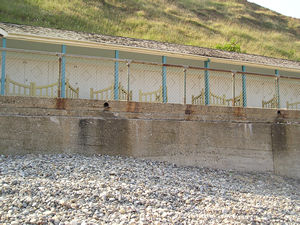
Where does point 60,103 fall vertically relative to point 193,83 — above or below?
below

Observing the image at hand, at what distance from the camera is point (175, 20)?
37.9m

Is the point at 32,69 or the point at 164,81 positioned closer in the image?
the point at 164,81

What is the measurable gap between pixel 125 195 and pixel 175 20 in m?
35.8

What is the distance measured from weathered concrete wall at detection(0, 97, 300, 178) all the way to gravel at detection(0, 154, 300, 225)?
0.36 m

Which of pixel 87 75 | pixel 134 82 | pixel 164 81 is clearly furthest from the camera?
pixel 134 82

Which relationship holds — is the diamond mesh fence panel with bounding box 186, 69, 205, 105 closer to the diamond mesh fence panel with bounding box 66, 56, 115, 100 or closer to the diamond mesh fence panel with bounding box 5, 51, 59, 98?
the diamond mesh fence panel with bounding box 66, 56, 115, 100

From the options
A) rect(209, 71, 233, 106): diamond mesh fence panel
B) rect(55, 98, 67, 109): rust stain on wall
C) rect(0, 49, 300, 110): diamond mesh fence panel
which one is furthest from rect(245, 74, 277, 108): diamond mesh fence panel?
rect(55, 98, 67, 109): rust stain on wall

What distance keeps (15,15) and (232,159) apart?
73.9 feet

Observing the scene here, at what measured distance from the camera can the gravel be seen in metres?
4.14

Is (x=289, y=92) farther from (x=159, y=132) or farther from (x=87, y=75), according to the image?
(x=159, y=132)

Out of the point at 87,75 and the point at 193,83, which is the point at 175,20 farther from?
the point at 87,75

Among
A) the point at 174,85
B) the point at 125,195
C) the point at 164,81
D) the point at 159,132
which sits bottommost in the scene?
the point at 125,195

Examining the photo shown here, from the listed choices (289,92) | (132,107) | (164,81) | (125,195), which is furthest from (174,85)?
(125,195)

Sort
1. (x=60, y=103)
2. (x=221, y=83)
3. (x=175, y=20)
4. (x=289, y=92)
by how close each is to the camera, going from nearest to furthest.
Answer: (x=60, y=103), (x=221, y=83), (x=289, y=92), (x=175, y=20)
